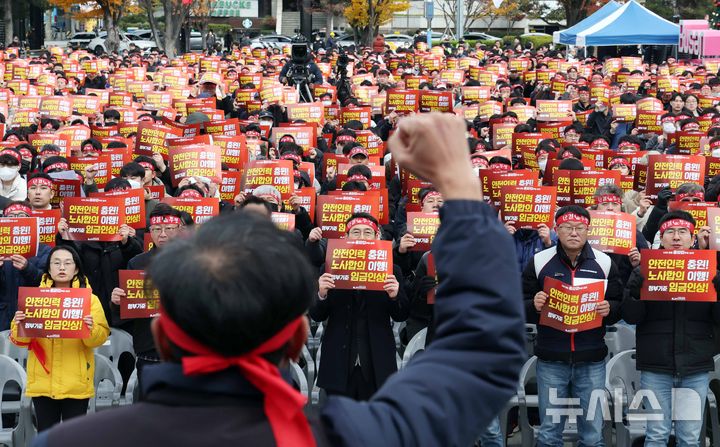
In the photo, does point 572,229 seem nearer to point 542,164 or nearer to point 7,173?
point 542,164

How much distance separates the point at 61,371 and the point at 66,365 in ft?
0.15

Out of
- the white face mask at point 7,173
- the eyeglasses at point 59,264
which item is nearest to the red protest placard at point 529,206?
the eyeglasses at point 59,264

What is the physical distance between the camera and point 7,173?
38.0 feet

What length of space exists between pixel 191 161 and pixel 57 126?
15.8 feet

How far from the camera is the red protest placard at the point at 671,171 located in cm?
1118

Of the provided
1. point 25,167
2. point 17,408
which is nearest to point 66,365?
point 17,408

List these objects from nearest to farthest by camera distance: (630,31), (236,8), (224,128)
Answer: (224,128)
(630,31)
(236,8)

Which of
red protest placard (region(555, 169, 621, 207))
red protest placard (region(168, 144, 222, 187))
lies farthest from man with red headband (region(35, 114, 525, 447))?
red protest placard (region(168, 144, 222, 187))

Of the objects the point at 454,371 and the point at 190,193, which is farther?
the point at 190,193

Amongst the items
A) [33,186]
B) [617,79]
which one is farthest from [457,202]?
[617,79]

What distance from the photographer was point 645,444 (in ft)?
23.8

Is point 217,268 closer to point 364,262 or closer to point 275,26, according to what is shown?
point 364,262

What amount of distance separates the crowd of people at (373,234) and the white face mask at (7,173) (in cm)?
2

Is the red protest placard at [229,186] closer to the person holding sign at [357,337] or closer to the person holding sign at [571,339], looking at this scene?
the person holding sign at [357,337]
